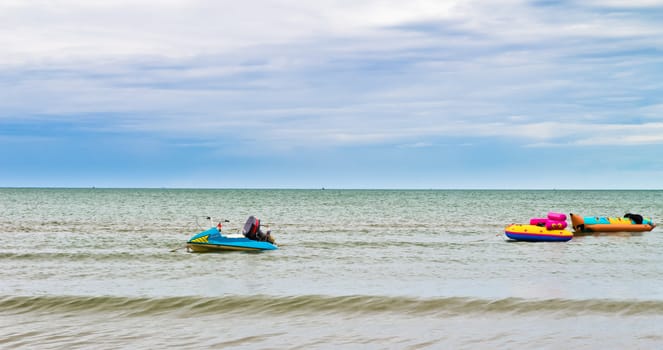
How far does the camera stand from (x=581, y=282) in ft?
82.8

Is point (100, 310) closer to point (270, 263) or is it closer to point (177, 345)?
point (177, 345)

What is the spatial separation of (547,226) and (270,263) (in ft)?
72.9

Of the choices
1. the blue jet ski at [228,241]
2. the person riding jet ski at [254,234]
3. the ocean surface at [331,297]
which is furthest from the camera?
the person riding jet ski at [254,234]

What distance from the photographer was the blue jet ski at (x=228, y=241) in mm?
36031

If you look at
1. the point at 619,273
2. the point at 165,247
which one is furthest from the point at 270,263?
the point at 619,273

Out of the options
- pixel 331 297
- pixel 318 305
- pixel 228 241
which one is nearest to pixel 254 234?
pixel 228 241

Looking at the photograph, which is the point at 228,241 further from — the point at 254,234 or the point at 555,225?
the point at 555,225

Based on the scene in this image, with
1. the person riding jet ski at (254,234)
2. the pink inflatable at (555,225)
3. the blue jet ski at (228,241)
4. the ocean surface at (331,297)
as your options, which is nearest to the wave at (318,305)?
the ocean surface at (331,297)

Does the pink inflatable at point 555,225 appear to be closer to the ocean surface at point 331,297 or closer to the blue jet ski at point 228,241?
the ocean surface at point 331,297

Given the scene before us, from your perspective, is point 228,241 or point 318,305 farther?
point 228,241

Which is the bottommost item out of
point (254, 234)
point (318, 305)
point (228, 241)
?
point (318, 305)

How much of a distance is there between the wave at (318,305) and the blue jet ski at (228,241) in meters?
14.8

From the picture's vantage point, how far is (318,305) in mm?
20234

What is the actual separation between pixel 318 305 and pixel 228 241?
677 inches
